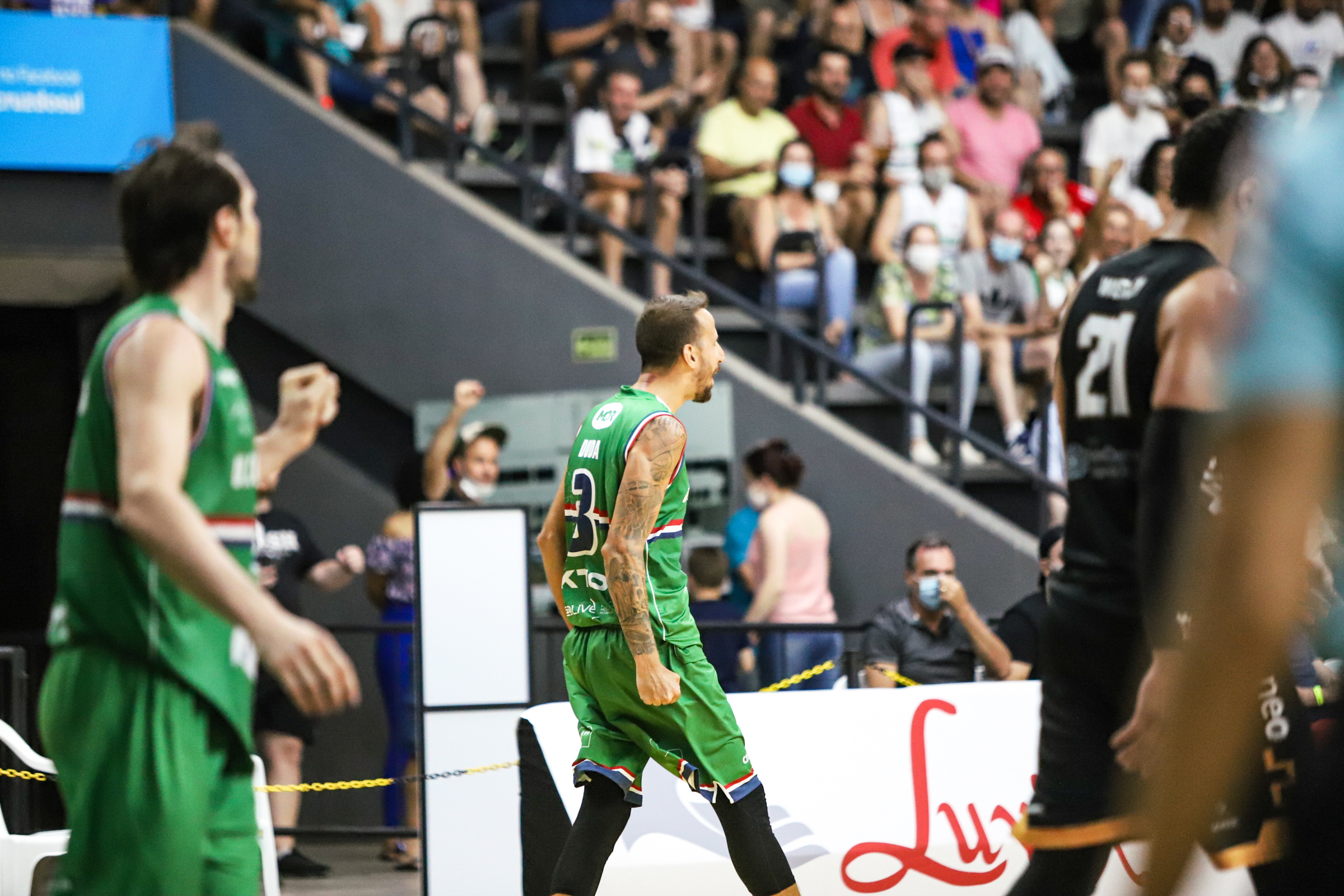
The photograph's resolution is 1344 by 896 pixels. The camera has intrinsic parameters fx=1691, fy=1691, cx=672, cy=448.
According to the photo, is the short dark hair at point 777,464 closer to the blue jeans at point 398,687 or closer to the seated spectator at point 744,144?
the blue jeans at point 398,687

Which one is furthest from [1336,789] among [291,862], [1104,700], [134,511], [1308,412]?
[291,862]

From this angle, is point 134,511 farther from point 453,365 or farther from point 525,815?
point 453,365

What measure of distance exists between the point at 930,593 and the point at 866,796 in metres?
1.82

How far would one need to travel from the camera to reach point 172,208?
3109mm

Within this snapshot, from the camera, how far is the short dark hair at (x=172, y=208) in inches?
122

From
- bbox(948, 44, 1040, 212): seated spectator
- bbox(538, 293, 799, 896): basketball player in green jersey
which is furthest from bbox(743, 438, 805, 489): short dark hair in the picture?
bbox(538, 293, 799, 896): basketball player in green jersey

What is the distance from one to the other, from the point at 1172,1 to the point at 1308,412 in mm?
12244

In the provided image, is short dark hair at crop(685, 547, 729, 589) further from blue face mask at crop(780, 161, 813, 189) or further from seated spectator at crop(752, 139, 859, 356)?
blue face mask at crop(780, 161, 813, 189)

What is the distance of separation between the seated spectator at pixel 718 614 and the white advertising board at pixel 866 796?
193cm

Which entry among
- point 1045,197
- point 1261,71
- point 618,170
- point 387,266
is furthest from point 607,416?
point 1261,71

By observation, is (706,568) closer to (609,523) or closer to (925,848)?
(925,848)

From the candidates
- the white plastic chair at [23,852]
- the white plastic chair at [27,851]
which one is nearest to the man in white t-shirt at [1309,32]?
the white plastic chair at [27,851]

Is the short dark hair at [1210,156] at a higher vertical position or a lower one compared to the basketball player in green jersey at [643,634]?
higher

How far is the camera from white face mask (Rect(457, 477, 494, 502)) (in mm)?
8787
